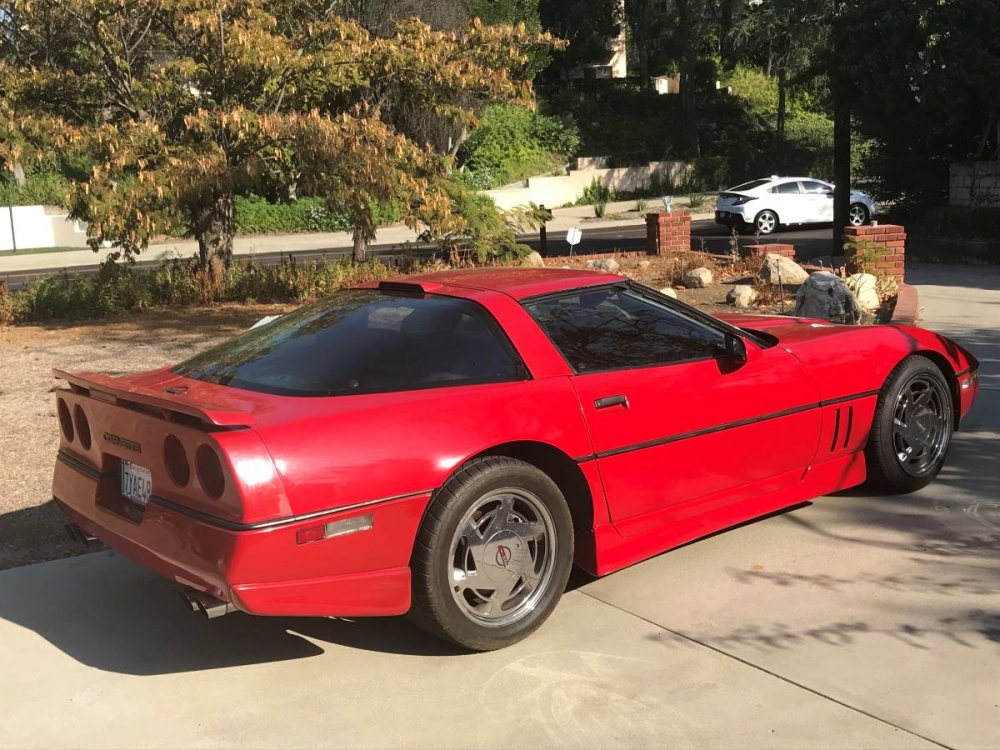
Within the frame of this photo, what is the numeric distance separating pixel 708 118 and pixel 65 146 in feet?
131

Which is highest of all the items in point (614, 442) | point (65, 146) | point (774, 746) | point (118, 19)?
point (118, 19)

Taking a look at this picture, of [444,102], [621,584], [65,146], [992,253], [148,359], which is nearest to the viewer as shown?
[621,584]

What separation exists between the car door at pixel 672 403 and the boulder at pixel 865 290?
23.8ft

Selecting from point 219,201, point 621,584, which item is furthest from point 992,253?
point 621,584

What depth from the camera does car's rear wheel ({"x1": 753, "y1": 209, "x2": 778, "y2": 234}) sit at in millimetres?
27641

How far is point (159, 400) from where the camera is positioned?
3775mm

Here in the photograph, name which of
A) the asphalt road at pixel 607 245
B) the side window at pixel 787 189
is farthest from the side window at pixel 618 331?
the side window at pixel 787 189

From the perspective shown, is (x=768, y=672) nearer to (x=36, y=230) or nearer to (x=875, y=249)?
(x=875, y=249)

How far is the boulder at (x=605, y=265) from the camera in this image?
15078 mm

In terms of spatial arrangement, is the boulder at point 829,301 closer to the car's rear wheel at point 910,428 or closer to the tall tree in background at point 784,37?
the car's rear wheel at point 910,428

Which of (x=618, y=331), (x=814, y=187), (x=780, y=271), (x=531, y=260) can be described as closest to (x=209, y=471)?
(x=618, y=331)

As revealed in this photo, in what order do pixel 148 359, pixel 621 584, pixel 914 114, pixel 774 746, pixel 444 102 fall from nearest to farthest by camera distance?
pixel 774 746, pixel 621 584, pixel 148 359, pixel 444 102, pixel 914 114

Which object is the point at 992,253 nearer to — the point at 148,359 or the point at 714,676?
the point at 148,359

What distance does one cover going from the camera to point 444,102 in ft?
49.2
